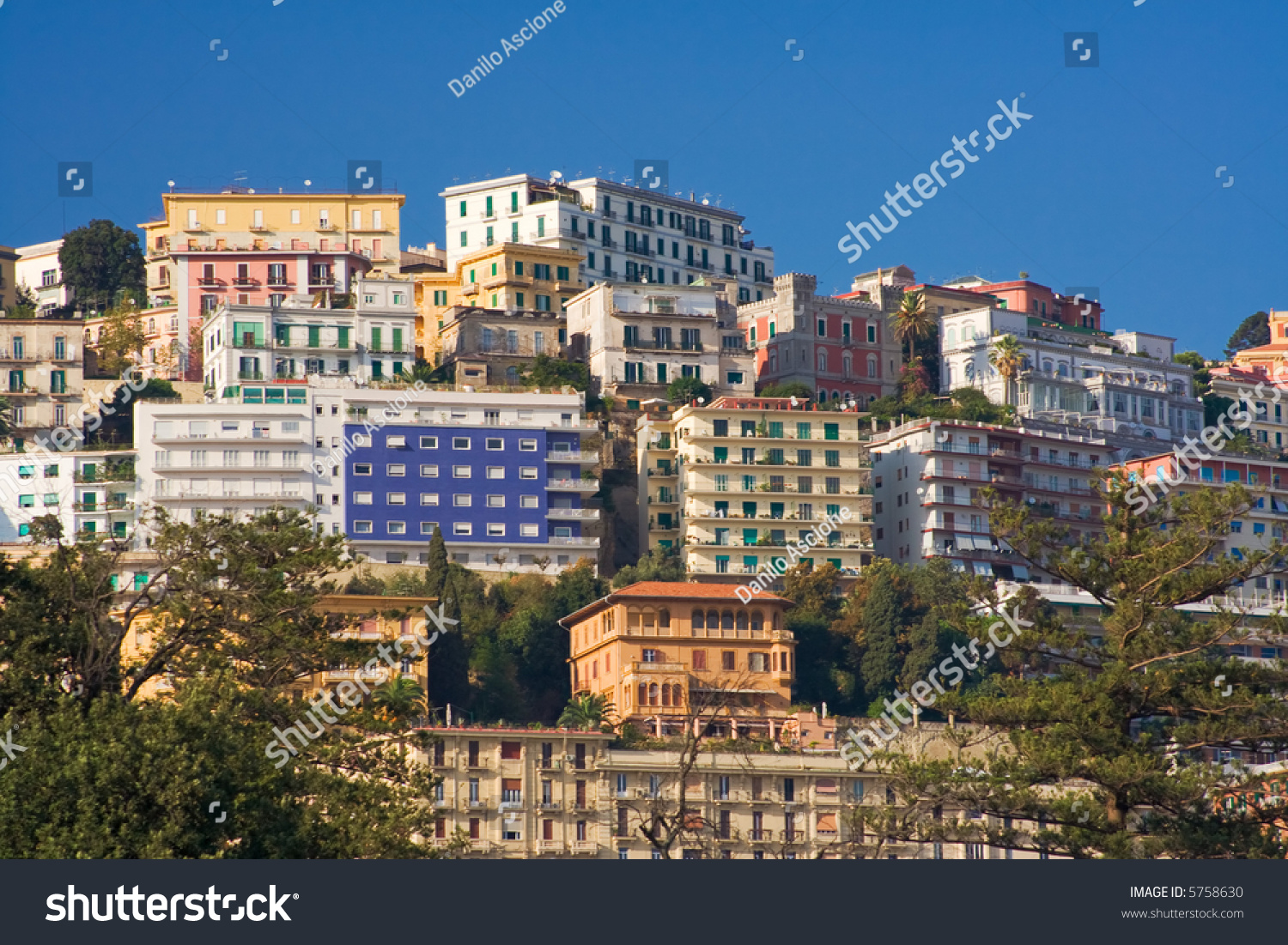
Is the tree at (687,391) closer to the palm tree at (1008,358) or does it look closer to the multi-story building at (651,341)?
the multi-story building at (651,341)

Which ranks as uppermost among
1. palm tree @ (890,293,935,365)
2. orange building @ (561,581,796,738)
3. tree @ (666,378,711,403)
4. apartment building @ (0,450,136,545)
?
palm tree @ (890,293,935,365)

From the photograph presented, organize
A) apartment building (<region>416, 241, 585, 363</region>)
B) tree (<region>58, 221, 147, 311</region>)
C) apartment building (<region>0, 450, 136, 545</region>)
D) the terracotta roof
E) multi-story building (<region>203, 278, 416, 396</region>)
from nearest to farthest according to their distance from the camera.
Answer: the terracotta roof < apartment building (<region>0, 450, 136, 545</region>) < multi-story building (<region>203, 278, 416, 396</region>) < apartment building (<region>416, 241, 585, 363</region>) < tree (<region>58, 221, 147, 311</region>)

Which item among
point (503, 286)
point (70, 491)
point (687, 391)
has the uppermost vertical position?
point (503, 286)

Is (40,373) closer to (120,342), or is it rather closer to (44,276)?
(120,342)

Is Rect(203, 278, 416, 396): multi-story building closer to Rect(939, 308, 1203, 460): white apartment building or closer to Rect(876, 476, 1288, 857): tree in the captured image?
Rect(939, 308, 1203, 460): white apartment building

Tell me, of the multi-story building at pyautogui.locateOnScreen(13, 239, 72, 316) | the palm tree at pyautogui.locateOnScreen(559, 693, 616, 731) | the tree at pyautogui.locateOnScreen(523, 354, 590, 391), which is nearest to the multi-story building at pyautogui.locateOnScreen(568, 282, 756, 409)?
the tree at pyautogui.locateOnScreen(523, 354, 590, 391)

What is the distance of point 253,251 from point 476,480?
29.7 meters

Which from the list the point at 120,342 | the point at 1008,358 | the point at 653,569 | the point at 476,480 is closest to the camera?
the point at 653,569

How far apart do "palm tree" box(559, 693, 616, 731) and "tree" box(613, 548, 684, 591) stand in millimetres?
12321

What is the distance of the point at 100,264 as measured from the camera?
16200cm

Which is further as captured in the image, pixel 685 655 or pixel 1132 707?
pixel 685 655

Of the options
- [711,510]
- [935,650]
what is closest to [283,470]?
[711,510]

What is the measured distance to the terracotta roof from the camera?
367 ft

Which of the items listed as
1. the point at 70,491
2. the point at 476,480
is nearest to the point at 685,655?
the point at 476,480
